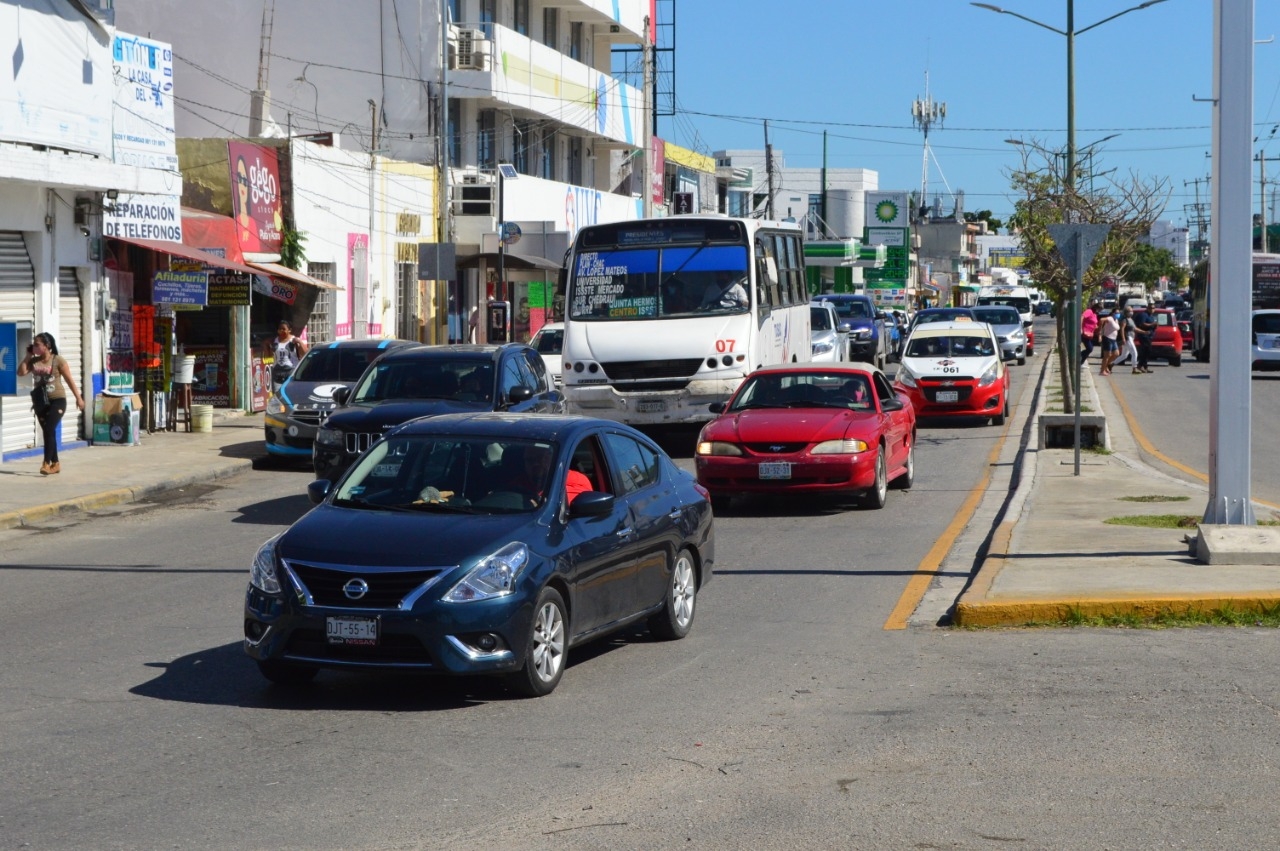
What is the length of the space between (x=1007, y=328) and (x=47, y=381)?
35213 millimetres

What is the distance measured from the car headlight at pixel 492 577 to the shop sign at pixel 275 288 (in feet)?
70.6

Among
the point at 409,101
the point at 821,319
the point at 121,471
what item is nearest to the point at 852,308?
the point at 821,319

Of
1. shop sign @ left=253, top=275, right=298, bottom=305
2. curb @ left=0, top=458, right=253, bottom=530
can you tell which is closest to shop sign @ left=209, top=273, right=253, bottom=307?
shop sign @ left=253, top=275, right=298, bottom=305

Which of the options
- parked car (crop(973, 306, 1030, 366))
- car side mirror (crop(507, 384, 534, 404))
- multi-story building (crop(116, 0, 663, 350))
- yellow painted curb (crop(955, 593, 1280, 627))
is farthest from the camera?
parked car (crop(973, 306, 1030, 366))

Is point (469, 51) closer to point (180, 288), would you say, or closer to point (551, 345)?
point (551, 345)

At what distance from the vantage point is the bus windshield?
2303 cm

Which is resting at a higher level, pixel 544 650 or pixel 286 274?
pixel 286 274

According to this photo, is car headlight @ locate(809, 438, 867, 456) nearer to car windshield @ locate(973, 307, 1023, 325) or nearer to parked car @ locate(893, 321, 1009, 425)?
parked car @ locate(893, 321, 1009, 425)

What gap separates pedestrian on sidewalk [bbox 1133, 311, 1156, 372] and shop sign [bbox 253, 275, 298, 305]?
80.3ft

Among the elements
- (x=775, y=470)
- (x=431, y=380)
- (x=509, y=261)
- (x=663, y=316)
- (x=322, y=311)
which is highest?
(x=509, y=261)

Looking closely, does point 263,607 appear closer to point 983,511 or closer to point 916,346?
point 983,511

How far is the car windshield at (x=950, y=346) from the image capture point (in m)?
29.0

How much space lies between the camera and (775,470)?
1619 centimetres

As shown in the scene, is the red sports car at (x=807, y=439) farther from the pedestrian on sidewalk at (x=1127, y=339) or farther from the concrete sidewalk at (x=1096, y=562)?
the pedestrian on sidewalk at (x=1127, y=339)
